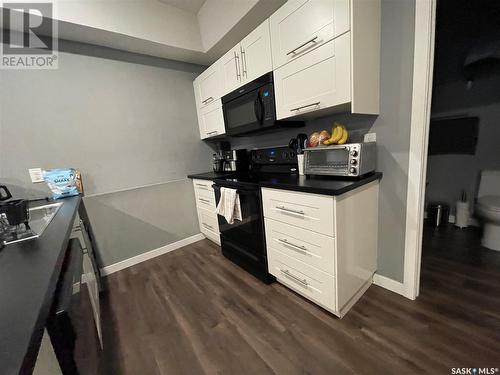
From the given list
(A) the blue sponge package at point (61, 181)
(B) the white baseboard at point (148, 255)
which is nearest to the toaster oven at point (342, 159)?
(B) the white baseboard at point (148, 255)

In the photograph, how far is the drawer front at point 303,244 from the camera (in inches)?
50.2

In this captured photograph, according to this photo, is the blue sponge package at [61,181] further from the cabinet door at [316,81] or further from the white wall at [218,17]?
the cabinet door at [316,81]

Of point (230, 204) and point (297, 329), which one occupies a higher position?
point (230, 204)

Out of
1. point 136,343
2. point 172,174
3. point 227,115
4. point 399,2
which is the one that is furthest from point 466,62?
point 136,343

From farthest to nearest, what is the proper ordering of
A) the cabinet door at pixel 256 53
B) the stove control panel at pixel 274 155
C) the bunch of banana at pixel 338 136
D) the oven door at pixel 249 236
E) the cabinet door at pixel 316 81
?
the stove control panel at pixel 274 155 < the oven door at pixel 249 236 < the cabinet door at pixel 256 53 < the bunch of banana at pixel 338 136 < the cabinet door at pixel 316 81

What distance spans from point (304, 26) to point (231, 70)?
86 centimetres

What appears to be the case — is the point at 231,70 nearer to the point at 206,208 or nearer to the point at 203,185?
the point at 203,185

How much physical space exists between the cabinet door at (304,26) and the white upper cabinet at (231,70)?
1.46 feet

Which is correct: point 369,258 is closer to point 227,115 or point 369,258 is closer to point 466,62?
point 227,115

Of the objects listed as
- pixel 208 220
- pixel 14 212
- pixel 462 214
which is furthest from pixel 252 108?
pixel 462 214

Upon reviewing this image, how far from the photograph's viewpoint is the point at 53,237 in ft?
3.08

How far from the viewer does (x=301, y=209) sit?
1367 mm

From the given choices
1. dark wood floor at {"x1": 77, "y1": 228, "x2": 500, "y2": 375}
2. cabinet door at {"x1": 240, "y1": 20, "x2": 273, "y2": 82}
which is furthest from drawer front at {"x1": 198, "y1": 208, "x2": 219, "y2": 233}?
cabinet door at {"x1": 240, "y1": 20, "x2": 273, "y2": 82}

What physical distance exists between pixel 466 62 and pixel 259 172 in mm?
2457
